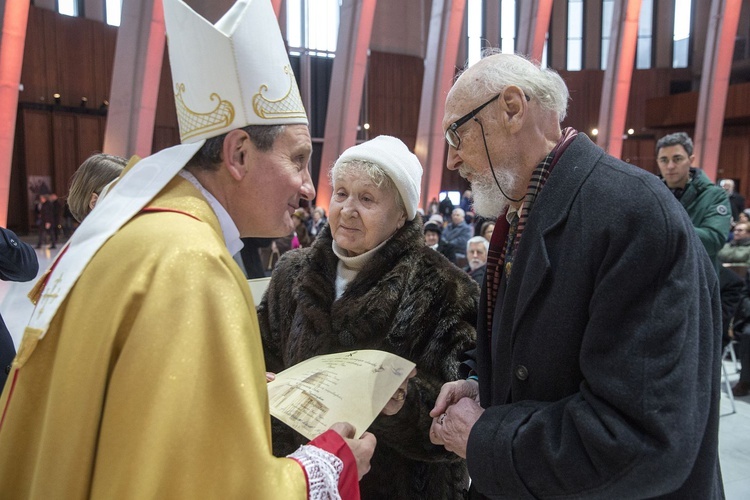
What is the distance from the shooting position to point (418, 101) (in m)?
21.2

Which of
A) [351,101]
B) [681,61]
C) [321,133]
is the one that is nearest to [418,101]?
[321,133]

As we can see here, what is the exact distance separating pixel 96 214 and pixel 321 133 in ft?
64.8

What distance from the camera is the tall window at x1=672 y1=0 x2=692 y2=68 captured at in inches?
825

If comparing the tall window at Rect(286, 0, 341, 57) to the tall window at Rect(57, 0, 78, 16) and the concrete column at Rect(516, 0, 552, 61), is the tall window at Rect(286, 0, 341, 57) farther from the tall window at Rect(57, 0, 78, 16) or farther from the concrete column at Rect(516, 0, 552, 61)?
the tall window at Rect(57, 0, 78, 16)

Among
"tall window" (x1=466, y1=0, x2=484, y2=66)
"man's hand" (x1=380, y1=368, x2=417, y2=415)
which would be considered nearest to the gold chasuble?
"man's hand" (x1=380, y1=368, x2=417, y2=415)

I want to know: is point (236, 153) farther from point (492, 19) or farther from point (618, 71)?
point (492, 19)

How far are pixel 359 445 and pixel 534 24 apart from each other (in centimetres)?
1670

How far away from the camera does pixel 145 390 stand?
87 cm

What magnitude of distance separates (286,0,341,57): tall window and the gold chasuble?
1873 centimetres

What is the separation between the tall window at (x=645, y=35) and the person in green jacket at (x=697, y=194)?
2033 cm

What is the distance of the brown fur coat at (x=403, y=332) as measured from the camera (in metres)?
1.76

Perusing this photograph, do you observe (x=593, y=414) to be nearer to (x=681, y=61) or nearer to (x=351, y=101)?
(x=351, y=101)

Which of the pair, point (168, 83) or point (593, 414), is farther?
point (168, 83)

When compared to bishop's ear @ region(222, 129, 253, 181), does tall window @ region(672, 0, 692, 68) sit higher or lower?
higher
